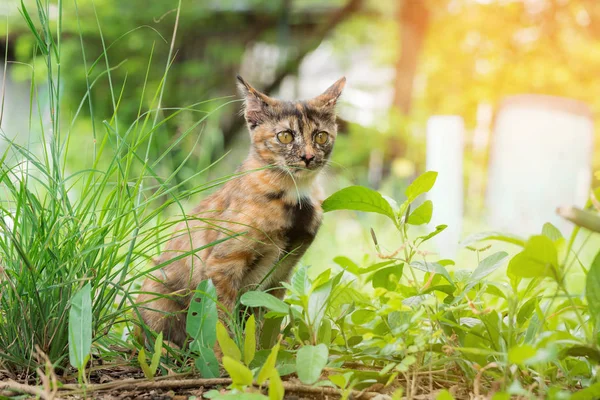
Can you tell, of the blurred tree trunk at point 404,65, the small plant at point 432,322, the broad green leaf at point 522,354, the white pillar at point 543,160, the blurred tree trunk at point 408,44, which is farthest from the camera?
the blurred tree trunk at point 408,44

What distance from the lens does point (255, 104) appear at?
2.26m

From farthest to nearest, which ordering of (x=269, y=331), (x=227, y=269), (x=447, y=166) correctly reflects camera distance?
(x=447, y=166) → (x=227, y=269) → (x=269, y=331)

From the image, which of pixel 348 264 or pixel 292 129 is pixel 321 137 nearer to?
pixel 292 129

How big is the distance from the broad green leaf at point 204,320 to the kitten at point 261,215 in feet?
1.19

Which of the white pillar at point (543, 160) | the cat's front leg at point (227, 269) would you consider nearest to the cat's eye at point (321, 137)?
the cat's front leg at point (227, 269)

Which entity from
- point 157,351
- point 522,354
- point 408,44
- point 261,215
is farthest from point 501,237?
point 408,44

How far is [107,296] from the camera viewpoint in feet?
4.48

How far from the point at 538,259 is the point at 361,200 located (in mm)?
444

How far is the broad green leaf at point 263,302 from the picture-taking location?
1.21 meters

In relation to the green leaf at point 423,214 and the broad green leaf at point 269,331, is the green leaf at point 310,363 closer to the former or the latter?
the broad green leaf at point 269,331

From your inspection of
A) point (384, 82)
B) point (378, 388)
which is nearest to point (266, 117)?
point (378, 388)

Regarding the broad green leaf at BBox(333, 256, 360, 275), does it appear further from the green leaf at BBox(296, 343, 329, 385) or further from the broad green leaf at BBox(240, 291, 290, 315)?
the green leaf at BBox(296, 343, 329, 385)

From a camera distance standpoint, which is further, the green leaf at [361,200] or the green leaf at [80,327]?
the green leaf at [361,200]

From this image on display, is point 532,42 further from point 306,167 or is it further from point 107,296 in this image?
point 107,296
